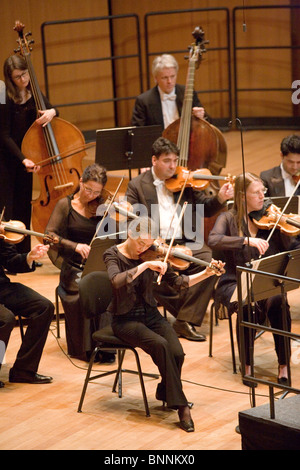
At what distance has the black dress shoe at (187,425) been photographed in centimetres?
389

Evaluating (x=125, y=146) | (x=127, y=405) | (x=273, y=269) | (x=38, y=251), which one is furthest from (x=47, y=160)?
(x=273, y=269)

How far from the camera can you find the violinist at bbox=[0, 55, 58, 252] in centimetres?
538

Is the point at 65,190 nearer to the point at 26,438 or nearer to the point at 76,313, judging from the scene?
the point at 76,313

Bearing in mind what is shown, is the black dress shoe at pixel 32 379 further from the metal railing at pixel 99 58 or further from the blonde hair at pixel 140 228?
the metal railing at pixel 99 58

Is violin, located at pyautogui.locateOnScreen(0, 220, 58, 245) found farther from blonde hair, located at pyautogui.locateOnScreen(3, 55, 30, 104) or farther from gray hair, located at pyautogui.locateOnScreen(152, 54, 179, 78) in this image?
gray hair, located at pyautogui.locateOnScreen(152, 54, 179, 78)

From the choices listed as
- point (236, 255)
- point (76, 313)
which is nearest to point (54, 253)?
point (76, 313)

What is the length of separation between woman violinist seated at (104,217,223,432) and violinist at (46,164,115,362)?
0.61 metres

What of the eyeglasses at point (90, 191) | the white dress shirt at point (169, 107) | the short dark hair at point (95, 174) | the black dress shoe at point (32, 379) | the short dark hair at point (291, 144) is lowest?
the black dress shoe at point (32, 379)

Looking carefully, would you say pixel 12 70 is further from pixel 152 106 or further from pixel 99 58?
pixel 99 58

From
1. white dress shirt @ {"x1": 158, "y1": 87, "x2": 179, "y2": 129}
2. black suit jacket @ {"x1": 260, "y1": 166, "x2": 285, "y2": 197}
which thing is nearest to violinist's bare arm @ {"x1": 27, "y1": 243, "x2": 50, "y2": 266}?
black suit jacket @ {"x1": 260, "y1": 166, "x2": 285, "y2": 197}

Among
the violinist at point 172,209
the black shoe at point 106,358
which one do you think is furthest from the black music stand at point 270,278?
the black shoe at point 106,358

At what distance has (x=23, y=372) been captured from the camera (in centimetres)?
449

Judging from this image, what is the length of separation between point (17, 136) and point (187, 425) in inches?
99.8

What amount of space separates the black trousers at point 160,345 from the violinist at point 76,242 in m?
0.66
